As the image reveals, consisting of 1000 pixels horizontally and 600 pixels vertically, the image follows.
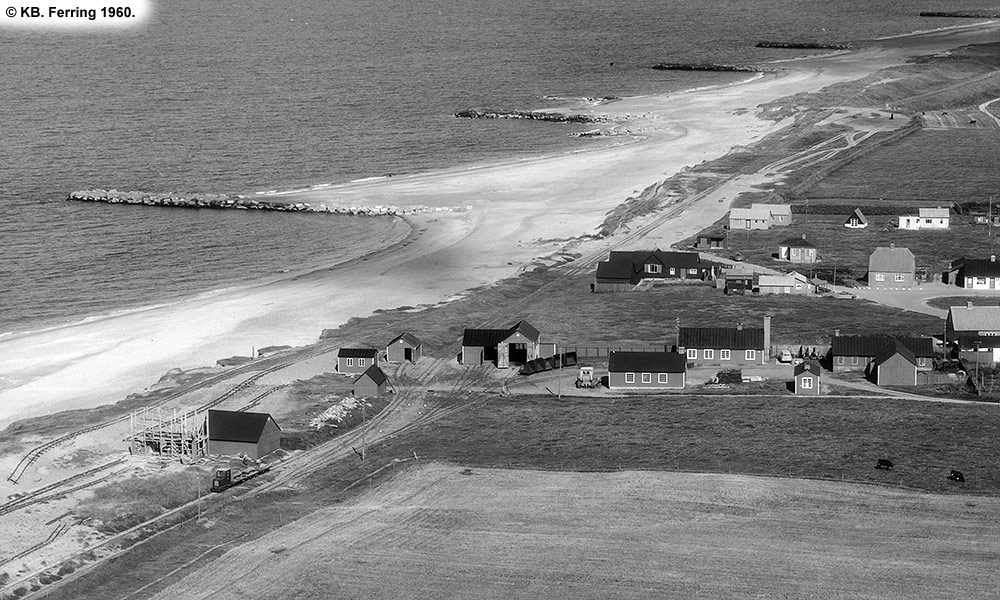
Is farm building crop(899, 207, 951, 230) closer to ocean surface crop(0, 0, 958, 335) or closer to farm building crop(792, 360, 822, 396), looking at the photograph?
ocean surface crop(0, 0, 958, 335)

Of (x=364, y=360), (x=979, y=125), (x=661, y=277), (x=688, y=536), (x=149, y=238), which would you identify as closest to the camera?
(x=688, y=536)

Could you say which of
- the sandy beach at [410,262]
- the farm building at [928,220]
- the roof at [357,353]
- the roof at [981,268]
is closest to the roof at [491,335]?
the roof at [357,353]

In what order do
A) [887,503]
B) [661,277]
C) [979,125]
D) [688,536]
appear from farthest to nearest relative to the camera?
[979,125], [661,277], [887,503], [688,536]

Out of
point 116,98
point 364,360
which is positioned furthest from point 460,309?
point 116,98

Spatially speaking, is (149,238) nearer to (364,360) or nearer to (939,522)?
(364,360)

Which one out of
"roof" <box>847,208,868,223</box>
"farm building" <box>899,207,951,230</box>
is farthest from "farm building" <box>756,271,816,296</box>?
"farm building" <box>899,207,951,230</box>

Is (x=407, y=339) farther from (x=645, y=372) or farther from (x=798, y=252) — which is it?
(x=798, y=252)

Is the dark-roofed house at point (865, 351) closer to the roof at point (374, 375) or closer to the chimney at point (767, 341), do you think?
Result: the chimney at point (767, 341)
